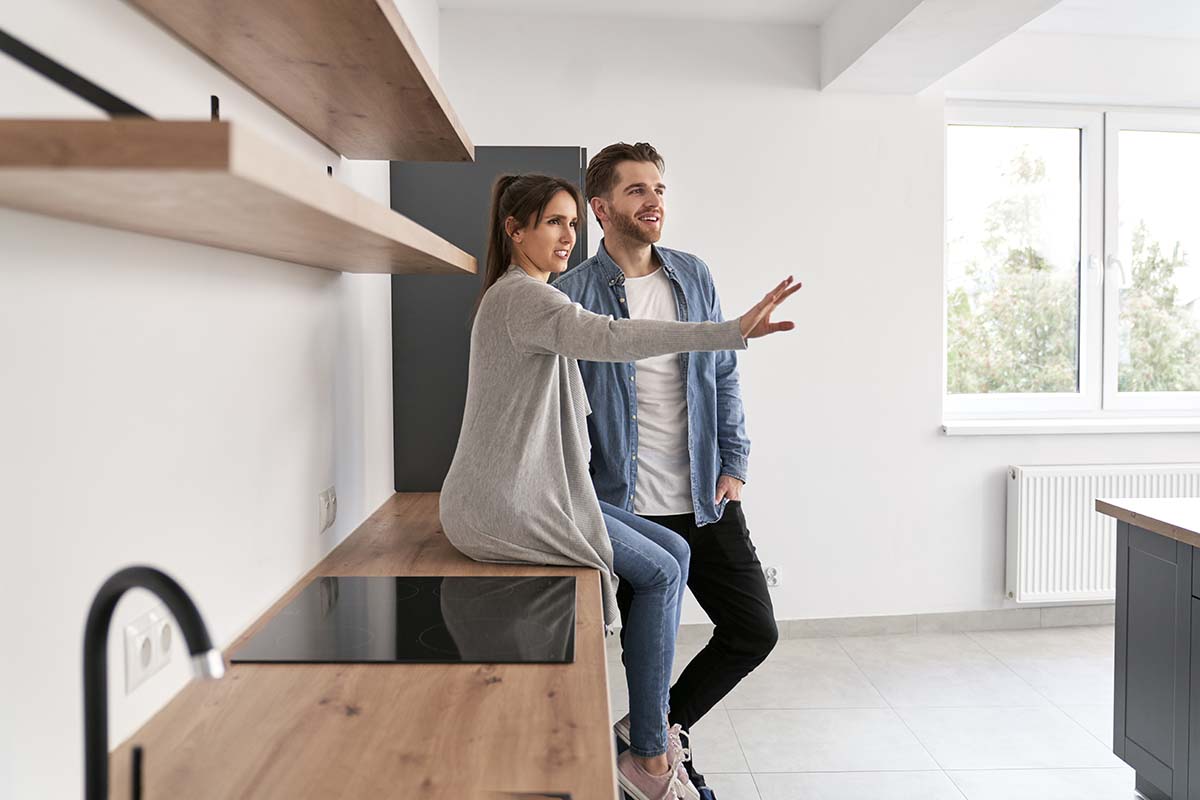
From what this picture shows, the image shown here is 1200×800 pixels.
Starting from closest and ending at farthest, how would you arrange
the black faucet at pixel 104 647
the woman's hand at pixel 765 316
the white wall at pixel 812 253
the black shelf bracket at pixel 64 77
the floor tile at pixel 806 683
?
the black faucet at pixel 104 647, the black shelf bracket at pixel 64 77, the woman's hand at pixel 765 316, the floor tile at pixel 806 683, the white wall at pixel 812 253

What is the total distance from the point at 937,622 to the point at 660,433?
224 cm

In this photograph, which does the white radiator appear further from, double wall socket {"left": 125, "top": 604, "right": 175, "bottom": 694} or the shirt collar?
double wall socket {"left": 125, "top": 604, "right": 175, "bottom": 694}

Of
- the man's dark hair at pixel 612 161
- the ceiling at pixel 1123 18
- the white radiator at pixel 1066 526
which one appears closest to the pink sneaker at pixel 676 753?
the man's dark hair at pixel 612 161

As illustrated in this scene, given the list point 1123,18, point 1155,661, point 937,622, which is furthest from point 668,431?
point 1123,18

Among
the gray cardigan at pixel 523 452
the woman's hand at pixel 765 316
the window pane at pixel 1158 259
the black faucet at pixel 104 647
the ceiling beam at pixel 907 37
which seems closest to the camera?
the black faucet at pixel 104 647

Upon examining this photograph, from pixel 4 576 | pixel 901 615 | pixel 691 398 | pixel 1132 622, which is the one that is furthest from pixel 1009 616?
pixel 4 576

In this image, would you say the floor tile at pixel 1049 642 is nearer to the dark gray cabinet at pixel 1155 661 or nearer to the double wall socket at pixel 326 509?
the dark gray cabinet at pixel 1155 661

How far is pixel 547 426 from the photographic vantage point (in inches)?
72.6

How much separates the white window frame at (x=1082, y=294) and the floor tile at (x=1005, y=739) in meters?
1.38

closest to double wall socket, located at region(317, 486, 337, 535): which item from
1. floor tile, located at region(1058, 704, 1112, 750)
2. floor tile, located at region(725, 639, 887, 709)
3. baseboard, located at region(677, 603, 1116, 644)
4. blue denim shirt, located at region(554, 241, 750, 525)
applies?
blue denim shirt, located at region(554, 241, 750, 525)

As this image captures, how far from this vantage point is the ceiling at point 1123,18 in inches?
140

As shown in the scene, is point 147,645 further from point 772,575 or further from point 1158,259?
point 1158,259

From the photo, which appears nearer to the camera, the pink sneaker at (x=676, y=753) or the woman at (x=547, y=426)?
the woman at (x=547, y=426)

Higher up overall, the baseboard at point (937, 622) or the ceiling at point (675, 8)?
the ceiling at point (675, 8)
